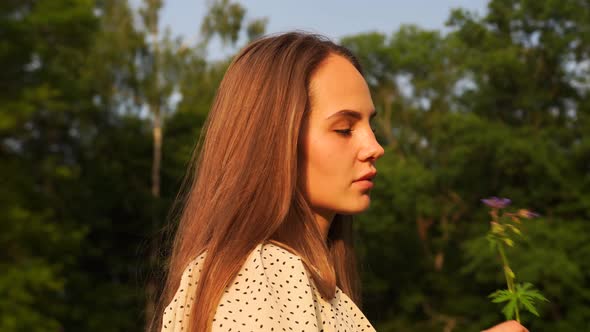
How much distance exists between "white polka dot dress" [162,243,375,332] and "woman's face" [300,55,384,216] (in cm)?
21

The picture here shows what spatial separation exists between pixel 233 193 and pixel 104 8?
26634 millimetres

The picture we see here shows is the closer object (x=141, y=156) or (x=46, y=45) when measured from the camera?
(x=46, y=45)

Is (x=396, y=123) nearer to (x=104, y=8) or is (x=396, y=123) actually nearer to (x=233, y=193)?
(x=104, y=8)

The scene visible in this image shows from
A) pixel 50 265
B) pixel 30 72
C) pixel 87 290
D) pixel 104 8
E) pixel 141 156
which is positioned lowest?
pixel 87 290

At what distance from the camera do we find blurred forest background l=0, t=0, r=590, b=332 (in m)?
19.4

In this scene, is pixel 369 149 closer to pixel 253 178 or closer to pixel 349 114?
pixel 349 114

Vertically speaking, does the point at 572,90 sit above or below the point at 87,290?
above

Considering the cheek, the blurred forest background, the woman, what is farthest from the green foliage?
the blurred forest background

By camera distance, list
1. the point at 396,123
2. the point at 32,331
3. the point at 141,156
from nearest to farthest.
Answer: the point at 32,331 < the point at 141,156 < the point at 396,123

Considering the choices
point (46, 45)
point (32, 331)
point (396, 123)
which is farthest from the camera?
point (396, 123)

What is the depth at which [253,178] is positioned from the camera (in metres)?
1.80

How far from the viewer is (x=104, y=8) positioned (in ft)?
89.8

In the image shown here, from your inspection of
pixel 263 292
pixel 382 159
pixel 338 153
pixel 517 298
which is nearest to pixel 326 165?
pixel 338 153

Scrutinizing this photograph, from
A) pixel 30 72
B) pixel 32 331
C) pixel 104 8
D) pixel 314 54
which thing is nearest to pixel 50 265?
pixel 32 331
